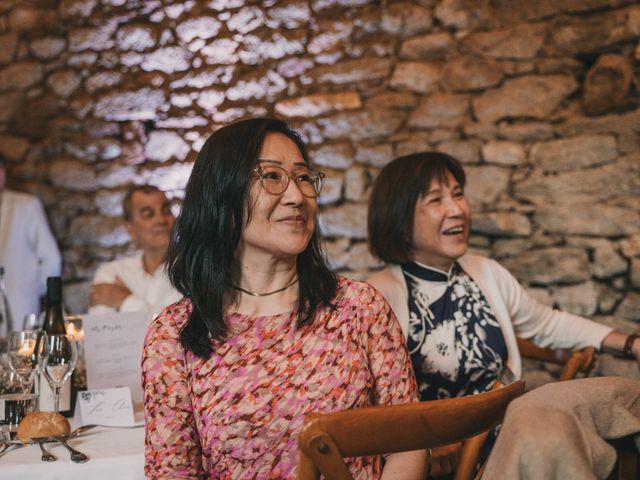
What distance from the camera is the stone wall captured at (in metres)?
2.83

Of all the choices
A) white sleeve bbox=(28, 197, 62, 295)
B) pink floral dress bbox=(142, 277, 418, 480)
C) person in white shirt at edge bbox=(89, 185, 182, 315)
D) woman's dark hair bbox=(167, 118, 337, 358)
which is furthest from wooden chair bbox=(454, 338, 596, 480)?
white sleeve bbox=(28, 197, 62, 295)

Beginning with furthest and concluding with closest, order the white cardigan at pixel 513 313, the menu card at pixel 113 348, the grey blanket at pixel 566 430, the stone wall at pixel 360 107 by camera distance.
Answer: the stone wall at pixel 360 107, the white cardigan at pixel 513 313, the menu card at pixel 113 348, the grey blanket at pixel 566 430

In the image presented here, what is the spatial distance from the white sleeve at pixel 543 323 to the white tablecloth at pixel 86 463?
1293 mm

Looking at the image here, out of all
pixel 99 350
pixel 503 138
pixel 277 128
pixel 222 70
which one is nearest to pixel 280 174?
pixel 277 128

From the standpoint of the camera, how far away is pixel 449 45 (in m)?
Answer: 3.21

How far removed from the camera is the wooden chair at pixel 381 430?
0.88 metres

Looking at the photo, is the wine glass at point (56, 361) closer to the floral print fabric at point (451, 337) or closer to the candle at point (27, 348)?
the candle at point (27, 348)

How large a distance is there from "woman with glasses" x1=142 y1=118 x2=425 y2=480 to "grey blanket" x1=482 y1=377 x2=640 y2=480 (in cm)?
45

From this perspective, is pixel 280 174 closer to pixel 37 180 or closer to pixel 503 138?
pixel 503 138

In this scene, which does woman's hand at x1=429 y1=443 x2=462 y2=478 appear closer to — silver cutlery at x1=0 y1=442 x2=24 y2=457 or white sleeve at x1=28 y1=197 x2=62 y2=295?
silver cutlery at x1=0 y1=442 x2=24 y2=457

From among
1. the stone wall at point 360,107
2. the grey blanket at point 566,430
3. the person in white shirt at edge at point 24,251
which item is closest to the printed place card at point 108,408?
the grey blanket at point 566,430

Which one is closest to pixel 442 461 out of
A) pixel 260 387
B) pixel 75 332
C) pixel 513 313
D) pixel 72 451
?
pixel 260 387

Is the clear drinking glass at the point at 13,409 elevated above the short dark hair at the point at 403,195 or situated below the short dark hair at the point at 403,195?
below

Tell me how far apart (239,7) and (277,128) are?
243 cm
